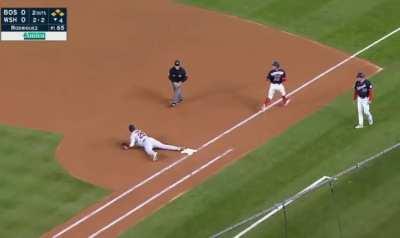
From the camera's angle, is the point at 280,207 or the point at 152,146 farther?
the point at 152,146

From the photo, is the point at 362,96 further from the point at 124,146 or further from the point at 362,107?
the point at 124,146

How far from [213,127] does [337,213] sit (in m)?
6.63

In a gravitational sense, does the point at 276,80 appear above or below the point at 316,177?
above

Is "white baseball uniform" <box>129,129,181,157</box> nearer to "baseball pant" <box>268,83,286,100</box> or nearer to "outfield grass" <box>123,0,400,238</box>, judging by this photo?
"outfield grass" <box>123,0,400,238</box>

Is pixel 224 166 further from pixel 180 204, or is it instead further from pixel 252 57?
pixel 252 57

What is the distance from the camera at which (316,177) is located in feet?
89.6

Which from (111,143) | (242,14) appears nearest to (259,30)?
(242,14)

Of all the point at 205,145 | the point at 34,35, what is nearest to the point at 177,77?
the point at 205,145

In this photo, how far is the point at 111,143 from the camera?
30109 mm
